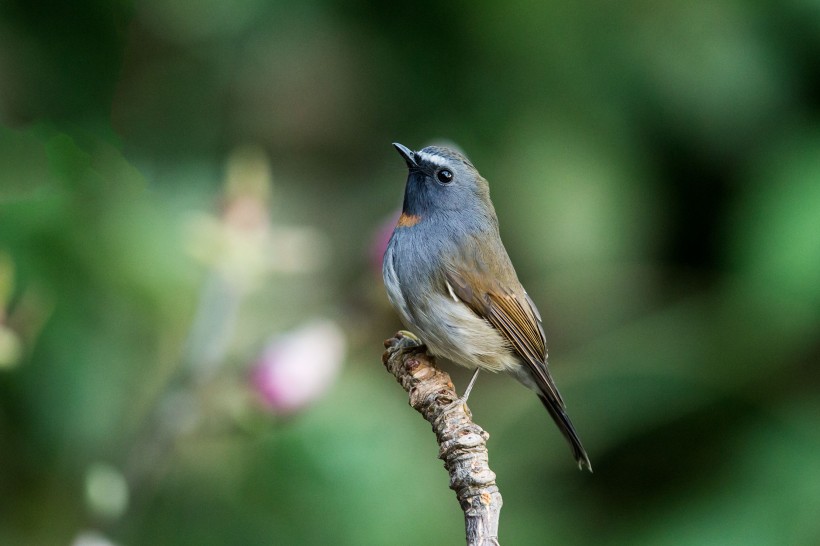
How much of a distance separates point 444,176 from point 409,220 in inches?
5.9

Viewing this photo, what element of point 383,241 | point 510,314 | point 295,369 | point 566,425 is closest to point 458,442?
point 295,369

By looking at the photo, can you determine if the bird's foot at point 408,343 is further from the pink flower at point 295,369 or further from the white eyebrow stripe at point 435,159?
the white eyebrow stripe at point 435,159

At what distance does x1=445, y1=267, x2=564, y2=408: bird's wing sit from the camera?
2453 mm

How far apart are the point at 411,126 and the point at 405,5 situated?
1.53 ft

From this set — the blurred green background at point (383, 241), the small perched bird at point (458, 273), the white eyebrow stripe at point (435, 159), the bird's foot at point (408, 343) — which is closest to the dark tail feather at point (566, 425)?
the small perched bird at point (458, 273)

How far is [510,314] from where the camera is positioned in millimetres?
2527

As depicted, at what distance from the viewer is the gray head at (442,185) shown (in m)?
2.42

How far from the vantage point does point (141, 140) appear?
3.90m

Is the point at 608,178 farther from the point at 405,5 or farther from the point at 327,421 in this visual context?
the point at 327,421

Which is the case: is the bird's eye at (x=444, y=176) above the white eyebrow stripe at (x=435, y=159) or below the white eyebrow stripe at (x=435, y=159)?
below

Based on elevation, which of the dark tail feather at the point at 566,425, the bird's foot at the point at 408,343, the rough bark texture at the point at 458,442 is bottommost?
the rough bark texture at the point at 458,442

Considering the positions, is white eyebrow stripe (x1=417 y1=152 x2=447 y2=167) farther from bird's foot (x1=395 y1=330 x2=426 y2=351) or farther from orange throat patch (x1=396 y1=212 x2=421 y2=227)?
bird's foot (x1=395 y1=330 x2=426 y2=351)

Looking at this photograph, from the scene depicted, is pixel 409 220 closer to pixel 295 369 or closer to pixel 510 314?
pixel 510 314

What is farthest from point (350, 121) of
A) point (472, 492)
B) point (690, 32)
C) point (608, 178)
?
point (472, 492)
